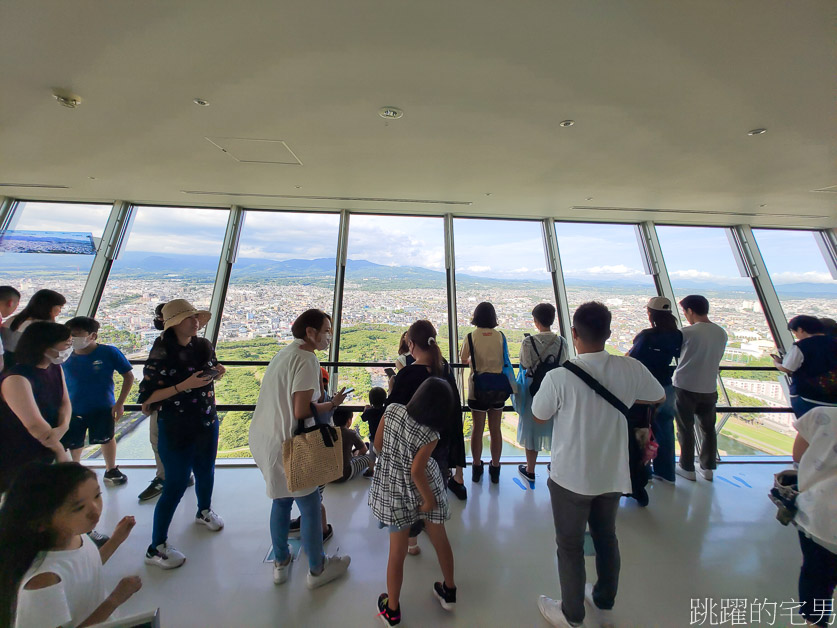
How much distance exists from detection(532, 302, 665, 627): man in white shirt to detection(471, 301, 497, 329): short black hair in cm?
111

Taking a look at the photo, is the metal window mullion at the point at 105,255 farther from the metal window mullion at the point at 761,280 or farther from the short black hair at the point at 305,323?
the metal window mullion at the point at 761,280

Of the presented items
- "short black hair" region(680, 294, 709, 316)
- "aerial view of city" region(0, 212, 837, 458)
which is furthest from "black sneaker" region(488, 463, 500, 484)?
"short black hair" region(680, 294, 709, 316)

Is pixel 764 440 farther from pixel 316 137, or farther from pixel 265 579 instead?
pixel 316 137

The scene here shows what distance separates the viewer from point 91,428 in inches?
97.2

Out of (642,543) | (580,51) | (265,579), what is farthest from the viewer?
(642,543)

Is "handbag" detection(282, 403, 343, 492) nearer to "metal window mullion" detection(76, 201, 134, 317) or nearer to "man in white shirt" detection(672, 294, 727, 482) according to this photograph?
"man in white shirt" detection(672, 294, 727, 482)

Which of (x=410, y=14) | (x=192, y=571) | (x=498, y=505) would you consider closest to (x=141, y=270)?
(x=192, y=571)

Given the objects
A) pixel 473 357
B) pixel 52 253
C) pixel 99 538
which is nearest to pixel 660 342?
pixel 473 357

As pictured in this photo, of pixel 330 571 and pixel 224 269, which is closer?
pixel 330 571

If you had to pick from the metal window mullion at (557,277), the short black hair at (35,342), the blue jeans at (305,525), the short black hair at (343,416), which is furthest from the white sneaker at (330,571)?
the metal window mullion at (557,277)

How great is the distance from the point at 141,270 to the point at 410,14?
4.61 metres

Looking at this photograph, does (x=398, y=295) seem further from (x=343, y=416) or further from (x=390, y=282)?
(x=343, y=416)

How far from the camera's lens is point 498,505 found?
2.57m

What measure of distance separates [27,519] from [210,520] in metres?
1.77
